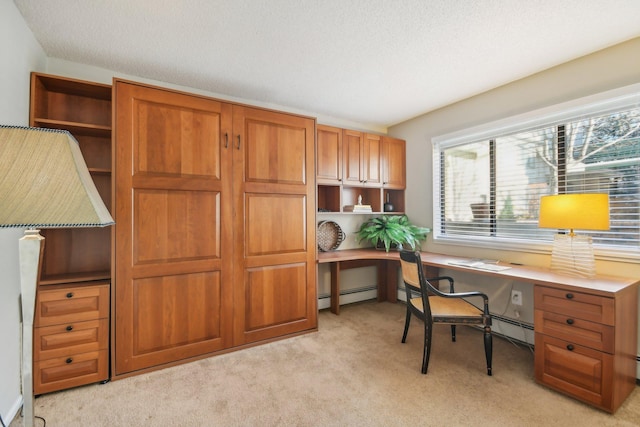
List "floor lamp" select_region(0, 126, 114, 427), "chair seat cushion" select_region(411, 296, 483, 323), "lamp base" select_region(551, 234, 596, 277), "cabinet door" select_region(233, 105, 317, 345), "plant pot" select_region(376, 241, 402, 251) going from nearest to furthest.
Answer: "floor lamp" select_region(0, 126, 114, 427), "lamp base" select_region(551, 234, 596, 277), "chair seat cushion" select_region(411, 296, 483, 323), "cabinet door" select_region(233, 105, 317, 345), "plant pot" select_region(376, 241, 402, 251)

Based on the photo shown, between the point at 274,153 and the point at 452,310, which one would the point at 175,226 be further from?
the point at 452,310

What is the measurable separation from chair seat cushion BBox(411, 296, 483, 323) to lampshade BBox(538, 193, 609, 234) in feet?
A: 2.82

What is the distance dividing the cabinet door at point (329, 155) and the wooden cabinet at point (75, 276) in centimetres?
196

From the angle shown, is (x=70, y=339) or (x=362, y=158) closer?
(x=70, y=339)

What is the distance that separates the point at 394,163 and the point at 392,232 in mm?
984

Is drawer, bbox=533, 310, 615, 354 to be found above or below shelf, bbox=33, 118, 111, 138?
below

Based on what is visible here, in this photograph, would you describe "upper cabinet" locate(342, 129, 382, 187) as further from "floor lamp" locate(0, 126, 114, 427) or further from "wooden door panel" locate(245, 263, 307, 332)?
"floor lamp" locate(0, 126, 114, 427)

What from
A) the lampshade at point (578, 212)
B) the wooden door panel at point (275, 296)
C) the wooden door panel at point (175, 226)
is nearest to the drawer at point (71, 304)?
the wooden door panel at point (175, 226)

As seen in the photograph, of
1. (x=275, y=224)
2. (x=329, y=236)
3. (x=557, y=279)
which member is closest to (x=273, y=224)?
(x=275, y=224)

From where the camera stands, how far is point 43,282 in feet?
6.64

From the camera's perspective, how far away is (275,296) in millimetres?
2771

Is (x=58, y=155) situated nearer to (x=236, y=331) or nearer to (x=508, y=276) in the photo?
(x=236, y=331)

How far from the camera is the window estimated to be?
2.24 m

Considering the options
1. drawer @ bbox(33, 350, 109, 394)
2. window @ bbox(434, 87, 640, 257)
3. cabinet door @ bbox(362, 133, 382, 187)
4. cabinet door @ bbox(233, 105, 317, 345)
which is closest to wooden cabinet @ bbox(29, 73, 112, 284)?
drawer @ bbox(33, 350, 109, 394)
